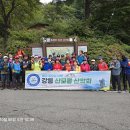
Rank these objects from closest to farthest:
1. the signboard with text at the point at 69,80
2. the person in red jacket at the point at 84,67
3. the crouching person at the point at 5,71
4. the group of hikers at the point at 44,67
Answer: the signboard with text at the point at 69,80, the person in red jacket at the point at 84,67, the group of hikers at the point at 44,67, the crouching person at the point at 5,71

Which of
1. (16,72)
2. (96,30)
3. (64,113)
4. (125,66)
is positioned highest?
(96,30)

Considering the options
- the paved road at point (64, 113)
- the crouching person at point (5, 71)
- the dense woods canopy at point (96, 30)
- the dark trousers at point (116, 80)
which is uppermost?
the dense woods canopy at point (96, 30)

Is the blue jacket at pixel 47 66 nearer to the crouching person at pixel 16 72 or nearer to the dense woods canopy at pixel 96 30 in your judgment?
the crouching person at pixel 16 72

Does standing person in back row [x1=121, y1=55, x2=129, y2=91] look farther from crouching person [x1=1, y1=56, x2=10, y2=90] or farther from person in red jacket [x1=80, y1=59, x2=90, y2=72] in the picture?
crouching person [x1=1, y1=56, x2=10, y2=90]

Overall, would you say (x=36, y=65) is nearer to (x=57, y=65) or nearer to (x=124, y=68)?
(x=57, y=65)

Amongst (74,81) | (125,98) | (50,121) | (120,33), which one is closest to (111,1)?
(120,33)

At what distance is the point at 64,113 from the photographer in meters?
12.6

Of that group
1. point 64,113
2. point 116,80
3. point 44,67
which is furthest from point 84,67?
point 64,113

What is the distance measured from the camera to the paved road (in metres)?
10.7

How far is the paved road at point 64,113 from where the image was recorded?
10.7m

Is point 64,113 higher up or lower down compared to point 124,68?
lower down

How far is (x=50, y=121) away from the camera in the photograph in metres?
11.3

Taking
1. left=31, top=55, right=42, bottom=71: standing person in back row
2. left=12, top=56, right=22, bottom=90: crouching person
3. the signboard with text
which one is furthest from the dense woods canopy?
left=12, top=56, right=22, bottom=90: crouching person

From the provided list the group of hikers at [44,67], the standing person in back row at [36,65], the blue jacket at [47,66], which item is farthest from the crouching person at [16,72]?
the blue jacket at [47,66]
